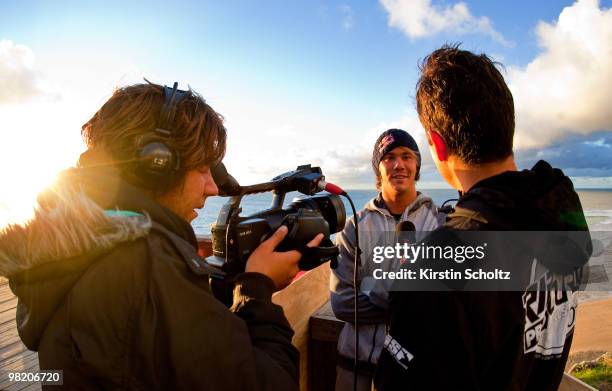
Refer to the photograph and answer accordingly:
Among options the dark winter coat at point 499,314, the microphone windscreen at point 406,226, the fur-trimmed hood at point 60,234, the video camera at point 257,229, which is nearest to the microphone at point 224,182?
the video camera at point 257,229

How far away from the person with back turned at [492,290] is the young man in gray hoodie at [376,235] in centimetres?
86

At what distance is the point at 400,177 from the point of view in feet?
8.22

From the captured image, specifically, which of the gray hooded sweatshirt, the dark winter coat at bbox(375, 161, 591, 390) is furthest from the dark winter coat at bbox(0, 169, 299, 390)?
the gray hooded sweatshirt

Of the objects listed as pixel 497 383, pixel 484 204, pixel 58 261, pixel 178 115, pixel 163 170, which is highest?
pixel 178 115

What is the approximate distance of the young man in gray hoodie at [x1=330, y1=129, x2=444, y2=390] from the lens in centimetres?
199

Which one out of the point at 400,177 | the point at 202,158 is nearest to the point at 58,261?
the point at 202,158

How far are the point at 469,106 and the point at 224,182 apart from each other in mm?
926

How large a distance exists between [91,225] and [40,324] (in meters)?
0.28

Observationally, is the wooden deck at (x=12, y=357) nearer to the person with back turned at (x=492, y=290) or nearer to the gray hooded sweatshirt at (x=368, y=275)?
the gray hooded sweatshirt at (x=368, y=275)

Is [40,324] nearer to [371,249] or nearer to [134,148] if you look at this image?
[134,148]

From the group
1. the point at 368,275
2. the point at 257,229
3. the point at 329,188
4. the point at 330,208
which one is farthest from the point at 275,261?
the point at 368,275

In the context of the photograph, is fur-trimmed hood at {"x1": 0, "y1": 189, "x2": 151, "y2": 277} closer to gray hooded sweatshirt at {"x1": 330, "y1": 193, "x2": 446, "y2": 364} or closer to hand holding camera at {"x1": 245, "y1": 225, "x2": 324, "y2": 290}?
hand holding camera at {"x1": 245, "y1": 225, "x2": 324, "y2": 290}

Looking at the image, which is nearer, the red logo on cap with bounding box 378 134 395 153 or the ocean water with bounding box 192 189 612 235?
the red logo on cap with bounding box 378 134 395 153

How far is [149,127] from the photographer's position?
42.7 inches
